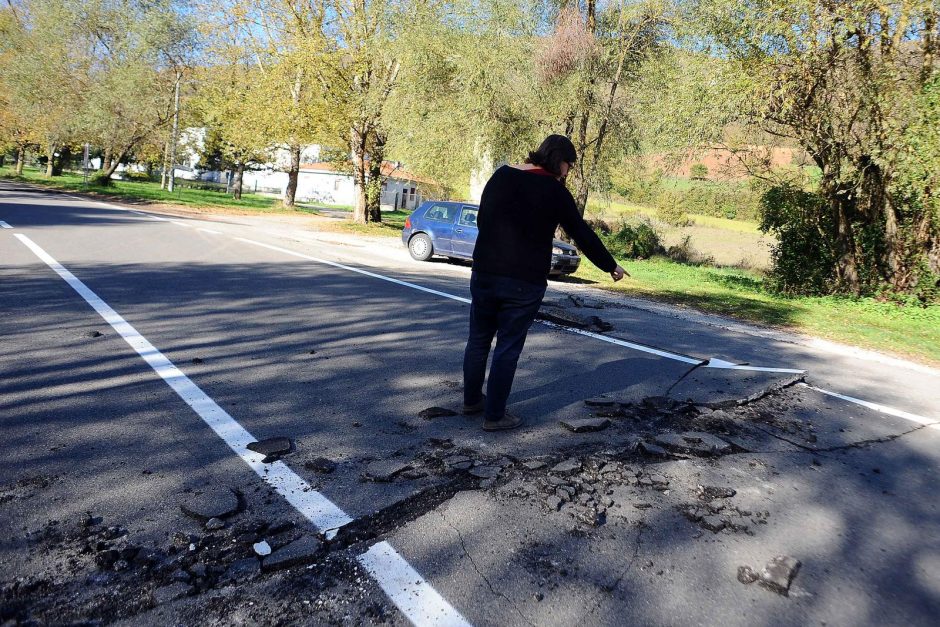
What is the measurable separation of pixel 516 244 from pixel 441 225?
1200 centimetres

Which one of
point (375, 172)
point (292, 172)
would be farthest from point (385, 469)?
point (292, 172)

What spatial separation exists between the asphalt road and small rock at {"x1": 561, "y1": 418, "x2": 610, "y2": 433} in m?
0.07

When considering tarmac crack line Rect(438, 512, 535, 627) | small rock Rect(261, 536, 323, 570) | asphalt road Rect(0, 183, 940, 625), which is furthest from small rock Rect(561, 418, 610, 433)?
small rock Rect(261, 536, 323, 570)

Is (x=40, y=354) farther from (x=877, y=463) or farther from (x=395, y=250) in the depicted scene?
(x=395, y=250)

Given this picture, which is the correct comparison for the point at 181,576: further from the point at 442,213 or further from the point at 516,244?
the point at 442,213

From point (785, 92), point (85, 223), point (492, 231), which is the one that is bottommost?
point (85, 223)

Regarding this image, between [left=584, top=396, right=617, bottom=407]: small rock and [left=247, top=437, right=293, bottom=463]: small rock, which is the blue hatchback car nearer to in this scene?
[left=584, top=396, right=617, bottom=407]: small rock

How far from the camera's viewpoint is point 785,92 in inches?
506

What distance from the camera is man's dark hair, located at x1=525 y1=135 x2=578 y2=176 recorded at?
4.05m

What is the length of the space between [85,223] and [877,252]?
63.9 ft

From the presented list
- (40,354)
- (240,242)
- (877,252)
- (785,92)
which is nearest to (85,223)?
(240,242)

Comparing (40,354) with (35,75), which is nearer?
(40,354)

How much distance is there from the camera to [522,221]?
4035mm

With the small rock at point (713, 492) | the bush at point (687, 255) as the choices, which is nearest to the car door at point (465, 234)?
the small rock at point (713, 492)
